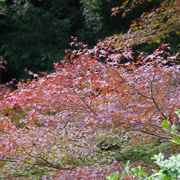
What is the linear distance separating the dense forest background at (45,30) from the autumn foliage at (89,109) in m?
Answer: 5.28

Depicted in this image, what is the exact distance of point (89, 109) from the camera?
2361 millimetres

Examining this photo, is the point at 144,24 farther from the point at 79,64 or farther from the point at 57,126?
the point at 57,126

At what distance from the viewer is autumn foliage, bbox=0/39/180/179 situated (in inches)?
88.1

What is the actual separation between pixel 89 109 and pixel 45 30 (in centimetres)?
616

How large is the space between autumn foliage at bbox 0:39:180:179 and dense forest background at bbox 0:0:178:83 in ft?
17.3

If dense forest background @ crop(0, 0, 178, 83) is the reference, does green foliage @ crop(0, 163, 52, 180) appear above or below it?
below

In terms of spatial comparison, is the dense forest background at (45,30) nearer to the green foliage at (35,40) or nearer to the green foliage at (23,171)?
the green foliage at (35,40)

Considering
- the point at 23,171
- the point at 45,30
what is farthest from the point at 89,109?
the point at 45,30

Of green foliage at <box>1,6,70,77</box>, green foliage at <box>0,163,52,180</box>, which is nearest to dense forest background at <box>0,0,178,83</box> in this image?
green foliage at <box>1,6,70,77</box>

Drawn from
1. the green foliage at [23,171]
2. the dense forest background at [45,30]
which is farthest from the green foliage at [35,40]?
the green foliage at [23,171]

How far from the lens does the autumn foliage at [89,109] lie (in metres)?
2.24

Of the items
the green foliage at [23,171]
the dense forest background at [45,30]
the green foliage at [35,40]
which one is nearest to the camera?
the green foliage at [23,171]

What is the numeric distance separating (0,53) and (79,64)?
6.28 metres

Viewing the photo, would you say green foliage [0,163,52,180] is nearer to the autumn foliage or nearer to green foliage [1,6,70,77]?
the autumn foliage
